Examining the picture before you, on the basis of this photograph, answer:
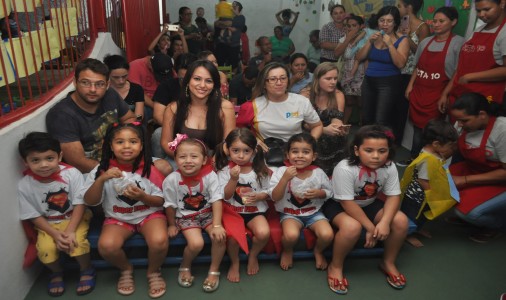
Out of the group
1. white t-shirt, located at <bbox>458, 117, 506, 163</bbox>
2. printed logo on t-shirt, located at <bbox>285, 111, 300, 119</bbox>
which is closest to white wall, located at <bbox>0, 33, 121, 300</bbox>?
printed logo on t-shirt, located at <bbox>285, 111, 300, 119</bbox>

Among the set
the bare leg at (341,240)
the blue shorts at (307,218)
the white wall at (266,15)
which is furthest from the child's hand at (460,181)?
the white wall at (266,15)

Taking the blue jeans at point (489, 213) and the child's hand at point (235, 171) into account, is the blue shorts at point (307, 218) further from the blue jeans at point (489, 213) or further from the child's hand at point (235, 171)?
the blue jeans at point (489, 213)

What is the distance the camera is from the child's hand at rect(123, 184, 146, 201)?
209 centimetres

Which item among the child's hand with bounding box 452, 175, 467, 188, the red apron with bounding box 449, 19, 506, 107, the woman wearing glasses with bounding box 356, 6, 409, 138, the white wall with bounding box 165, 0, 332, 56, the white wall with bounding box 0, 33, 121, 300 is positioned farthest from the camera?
the white wall with bounding box 165, 0, 332, 56

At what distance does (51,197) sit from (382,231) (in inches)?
73.9

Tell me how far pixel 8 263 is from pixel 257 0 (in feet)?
27.9

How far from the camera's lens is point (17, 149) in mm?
2047

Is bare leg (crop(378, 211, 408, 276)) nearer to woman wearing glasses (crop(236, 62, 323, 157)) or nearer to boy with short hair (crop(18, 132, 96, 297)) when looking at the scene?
woman wearing glasses (crop(236, 62, 323, 157))

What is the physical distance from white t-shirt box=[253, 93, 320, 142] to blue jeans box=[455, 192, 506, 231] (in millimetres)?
1291

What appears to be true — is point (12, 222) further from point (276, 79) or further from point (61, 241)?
point (276, 79)

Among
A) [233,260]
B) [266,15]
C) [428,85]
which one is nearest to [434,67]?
[428,85]

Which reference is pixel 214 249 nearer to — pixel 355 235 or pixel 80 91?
pixel 355 235

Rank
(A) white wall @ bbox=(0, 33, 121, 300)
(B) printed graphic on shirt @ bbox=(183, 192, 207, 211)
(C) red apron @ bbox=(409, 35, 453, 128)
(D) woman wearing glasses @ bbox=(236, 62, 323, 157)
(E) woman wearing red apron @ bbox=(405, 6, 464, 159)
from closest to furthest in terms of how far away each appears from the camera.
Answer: (A) white wall @ bbox=(0, 33, 121, 300) → (B) printed graphic on shirt @ bbox=(183, 192, 207, 211) → (D) woman wearing glasses @ bbox=(236, 62, 323, 157) → (E) woman wearing red apron @ bbox=(405, 6, 464, 159) → (C) red apron @ bbox=(409, 35, 453, 128)

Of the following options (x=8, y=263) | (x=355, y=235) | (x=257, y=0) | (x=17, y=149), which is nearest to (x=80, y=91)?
(x=17, y=149)
